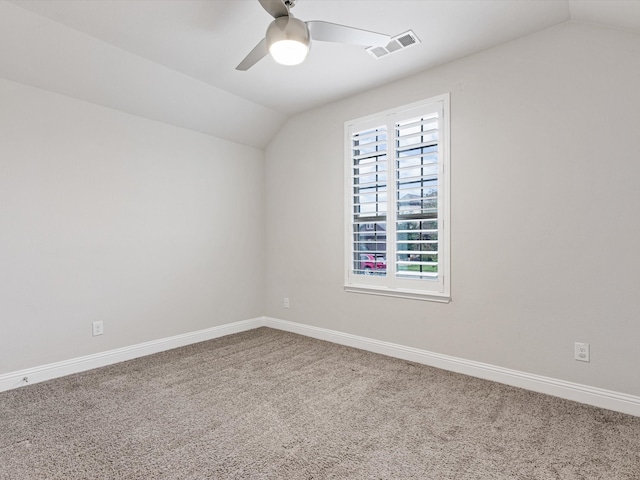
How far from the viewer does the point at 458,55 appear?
2.94m

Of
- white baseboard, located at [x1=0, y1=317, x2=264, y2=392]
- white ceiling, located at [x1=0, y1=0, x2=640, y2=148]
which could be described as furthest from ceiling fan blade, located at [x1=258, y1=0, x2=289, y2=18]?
white baseboard, located at [x1=0, y1=317, x2=264, y2=392]

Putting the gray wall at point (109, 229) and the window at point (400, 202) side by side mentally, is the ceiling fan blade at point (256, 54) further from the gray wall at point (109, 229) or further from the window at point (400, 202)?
the gray wall at point (109, 229)

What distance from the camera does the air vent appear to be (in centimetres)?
263

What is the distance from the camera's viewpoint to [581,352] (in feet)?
8.09

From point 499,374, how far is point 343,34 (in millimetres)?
2739

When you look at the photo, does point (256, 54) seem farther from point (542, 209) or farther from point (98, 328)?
point (98, 328)

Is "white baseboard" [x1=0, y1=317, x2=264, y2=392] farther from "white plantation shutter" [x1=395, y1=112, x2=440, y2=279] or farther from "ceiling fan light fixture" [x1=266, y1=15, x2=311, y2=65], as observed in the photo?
"ceiling fan light fixture" [x1=266, y1=15, x2=311, y2=65]

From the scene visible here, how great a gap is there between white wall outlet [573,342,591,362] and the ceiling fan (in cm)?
246

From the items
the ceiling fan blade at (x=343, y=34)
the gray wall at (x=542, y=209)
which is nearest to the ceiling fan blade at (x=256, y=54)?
the ceiling fan blade at (x=343, y=34)

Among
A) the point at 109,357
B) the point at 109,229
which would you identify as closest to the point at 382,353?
the point at 109,357

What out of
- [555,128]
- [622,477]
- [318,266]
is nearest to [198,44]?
[318,266]

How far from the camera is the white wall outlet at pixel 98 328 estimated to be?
319 cm

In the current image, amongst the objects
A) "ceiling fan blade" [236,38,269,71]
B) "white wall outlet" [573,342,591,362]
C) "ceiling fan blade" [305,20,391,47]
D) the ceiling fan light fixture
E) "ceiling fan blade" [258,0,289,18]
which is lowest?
"white wall outlet" [573,342,591,362]

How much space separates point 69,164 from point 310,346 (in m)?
2.86
